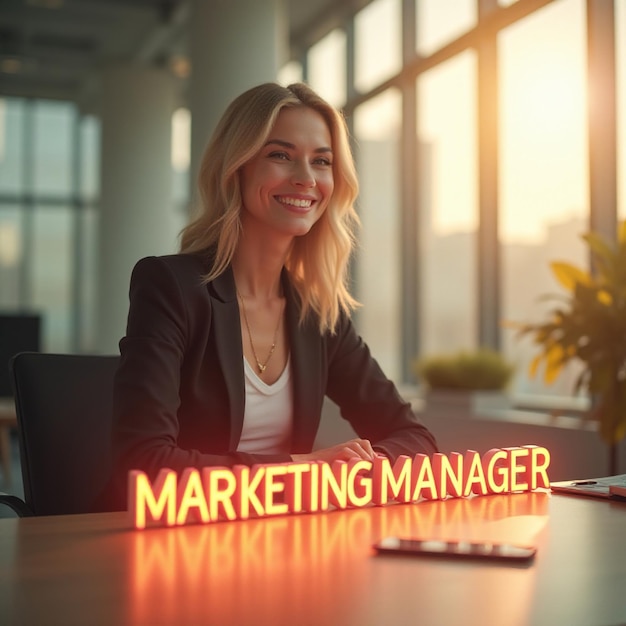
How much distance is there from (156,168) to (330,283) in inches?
354

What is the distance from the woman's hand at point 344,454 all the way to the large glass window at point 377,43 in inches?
259

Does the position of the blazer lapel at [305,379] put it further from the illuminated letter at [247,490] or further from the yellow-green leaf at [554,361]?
the yellow-green leaf at [554,361]

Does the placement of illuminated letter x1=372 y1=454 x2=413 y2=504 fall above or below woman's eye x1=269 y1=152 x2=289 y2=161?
below

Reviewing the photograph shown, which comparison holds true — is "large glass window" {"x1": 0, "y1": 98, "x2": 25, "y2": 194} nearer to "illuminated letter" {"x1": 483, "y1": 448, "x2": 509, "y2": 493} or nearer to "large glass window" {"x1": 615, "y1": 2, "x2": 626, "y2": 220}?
"large glass window" {"x1": 615, "y1": 2, "x2": 626, "y2": 220}

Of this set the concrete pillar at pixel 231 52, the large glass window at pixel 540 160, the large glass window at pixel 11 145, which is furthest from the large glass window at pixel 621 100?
the large glass window at pixel 11 145

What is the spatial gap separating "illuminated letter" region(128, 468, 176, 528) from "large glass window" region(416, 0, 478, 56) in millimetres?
6044

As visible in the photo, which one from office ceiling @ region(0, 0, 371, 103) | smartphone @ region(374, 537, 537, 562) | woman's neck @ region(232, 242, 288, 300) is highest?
office ceiling @ region(0, 0, 371, 103)

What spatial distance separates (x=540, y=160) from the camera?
6.07 meters

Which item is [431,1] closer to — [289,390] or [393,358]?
[393,358]

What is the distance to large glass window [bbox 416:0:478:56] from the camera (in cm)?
681

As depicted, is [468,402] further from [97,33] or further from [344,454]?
[97,33]

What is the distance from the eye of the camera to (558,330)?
4348mm

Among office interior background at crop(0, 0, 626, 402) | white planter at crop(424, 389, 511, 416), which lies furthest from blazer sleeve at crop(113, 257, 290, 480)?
white planter at crop(424, 389, 511, 416)

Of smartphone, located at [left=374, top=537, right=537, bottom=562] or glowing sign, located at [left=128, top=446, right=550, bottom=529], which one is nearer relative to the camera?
smartphone, located at [left=374, top=537, right=537, bottom=562]
